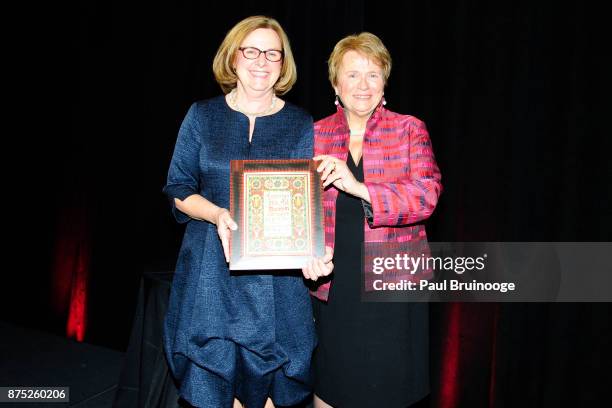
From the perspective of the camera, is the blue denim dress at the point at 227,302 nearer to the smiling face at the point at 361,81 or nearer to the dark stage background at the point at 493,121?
the smiling face at the point at 361,81

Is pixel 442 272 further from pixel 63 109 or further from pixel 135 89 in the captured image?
pixel 63 109

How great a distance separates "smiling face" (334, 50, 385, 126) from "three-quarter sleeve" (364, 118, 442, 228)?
0.15 meters

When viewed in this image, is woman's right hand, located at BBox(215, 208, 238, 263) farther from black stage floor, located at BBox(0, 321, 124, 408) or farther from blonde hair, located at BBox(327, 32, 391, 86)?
black stage floor, located at BBox(0, 321, 124, 408)

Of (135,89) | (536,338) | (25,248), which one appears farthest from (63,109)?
(536,338)

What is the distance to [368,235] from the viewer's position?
166cm

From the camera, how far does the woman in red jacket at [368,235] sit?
1644mm

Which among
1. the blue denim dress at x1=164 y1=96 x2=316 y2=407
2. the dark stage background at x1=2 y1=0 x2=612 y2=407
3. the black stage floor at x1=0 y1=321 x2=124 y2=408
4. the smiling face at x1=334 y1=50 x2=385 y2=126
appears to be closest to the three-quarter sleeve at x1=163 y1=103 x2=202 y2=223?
the blue denim dress at x1=164 y1=96 x2=316 y2=407

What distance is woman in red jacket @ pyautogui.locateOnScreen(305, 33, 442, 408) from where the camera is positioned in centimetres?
164

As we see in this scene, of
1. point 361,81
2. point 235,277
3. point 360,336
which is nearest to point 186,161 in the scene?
point 235,277

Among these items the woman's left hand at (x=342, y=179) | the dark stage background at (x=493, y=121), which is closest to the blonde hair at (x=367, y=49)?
the woman's left hand at (x=342, y=179)

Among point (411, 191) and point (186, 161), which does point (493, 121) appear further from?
point (186, 161)

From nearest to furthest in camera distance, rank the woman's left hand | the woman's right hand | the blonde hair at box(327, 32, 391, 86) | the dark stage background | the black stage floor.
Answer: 1. the woman's right hand
2. the woman's left hand
3. the blonde hair at box(327, 32, 391, 86)
4. the dark stage background
5. the black stage floor

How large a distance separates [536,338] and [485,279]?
35 cm

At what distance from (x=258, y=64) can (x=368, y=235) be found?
0.64 m
